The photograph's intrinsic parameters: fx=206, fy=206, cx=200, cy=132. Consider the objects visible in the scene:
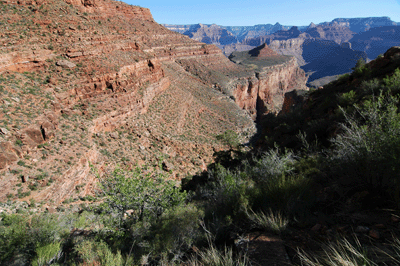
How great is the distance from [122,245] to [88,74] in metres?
19.5

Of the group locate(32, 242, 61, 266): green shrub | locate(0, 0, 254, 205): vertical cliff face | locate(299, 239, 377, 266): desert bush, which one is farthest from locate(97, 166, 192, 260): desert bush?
locate(299, 239, 377, 266): desert bush

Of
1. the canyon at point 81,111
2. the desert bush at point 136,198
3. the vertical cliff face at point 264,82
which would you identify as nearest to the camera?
the desert bush at point 136,198

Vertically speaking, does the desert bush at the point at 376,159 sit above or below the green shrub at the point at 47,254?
above

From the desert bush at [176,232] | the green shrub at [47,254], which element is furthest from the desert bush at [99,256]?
the desert bush at [176,232]

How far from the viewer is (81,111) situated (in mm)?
18609

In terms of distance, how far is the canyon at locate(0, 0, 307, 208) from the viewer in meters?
12.7

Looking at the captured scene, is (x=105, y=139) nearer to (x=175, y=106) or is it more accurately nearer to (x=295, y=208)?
(x=175, y=106)

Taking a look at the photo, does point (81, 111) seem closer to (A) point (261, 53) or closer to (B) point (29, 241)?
(B) point (29, 241)

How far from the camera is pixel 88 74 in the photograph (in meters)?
21.0

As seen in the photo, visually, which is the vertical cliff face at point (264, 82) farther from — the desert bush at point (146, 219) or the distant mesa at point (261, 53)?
the desert bush at point (146, 219)

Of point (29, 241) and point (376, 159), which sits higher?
point (376, 159)

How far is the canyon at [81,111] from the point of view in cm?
1266

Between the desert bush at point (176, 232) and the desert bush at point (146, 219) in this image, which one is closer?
the desert bush at point (176, 232)

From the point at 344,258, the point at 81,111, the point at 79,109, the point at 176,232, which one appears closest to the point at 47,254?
the point at 176,232
